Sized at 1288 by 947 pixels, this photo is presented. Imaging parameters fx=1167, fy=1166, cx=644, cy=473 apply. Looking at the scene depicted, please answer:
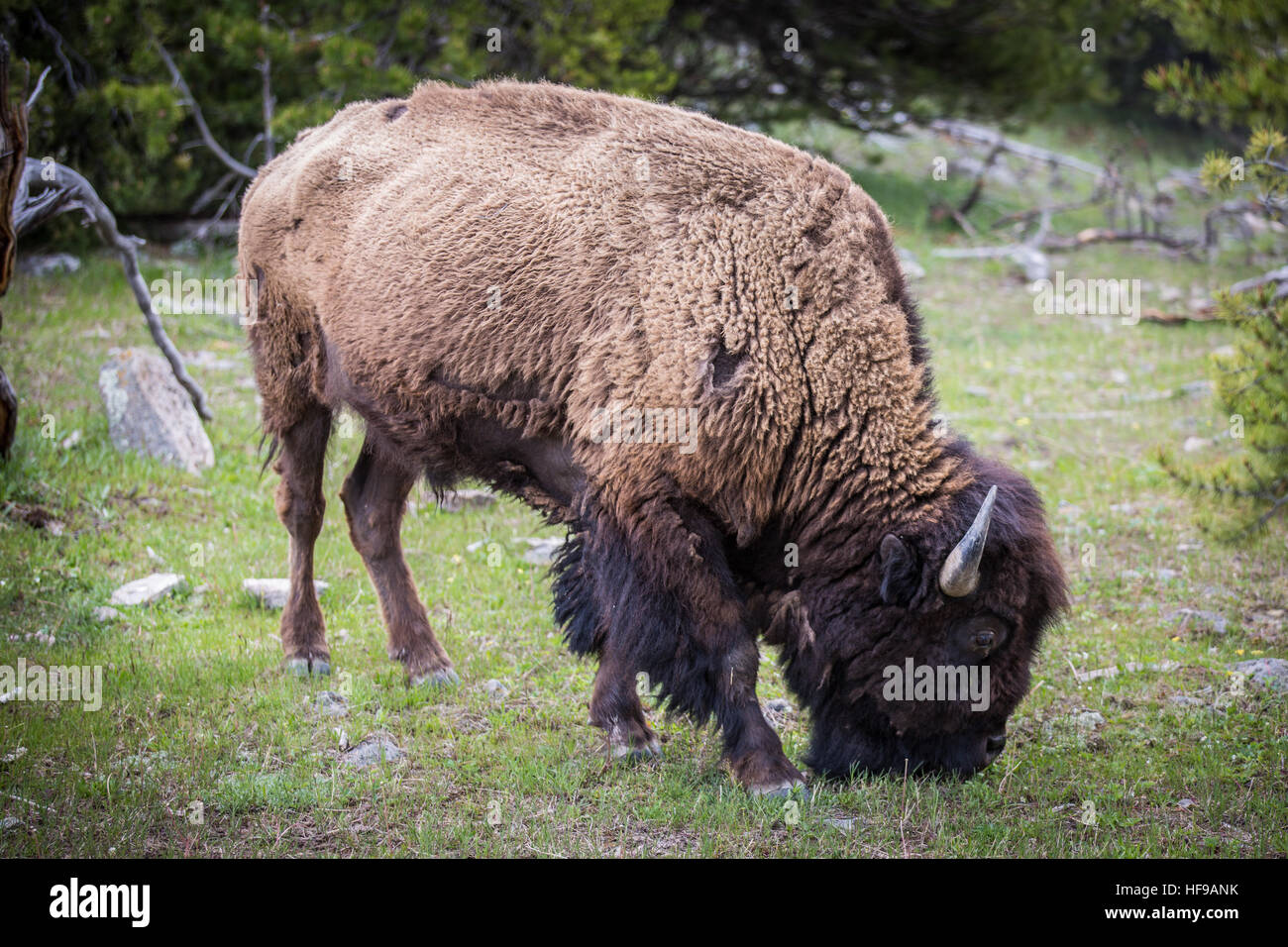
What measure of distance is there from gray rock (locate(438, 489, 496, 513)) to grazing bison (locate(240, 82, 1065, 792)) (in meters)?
2.91

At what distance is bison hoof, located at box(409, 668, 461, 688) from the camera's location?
5.86m

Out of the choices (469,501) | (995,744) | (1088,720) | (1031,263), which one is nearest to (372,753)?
(995,744)

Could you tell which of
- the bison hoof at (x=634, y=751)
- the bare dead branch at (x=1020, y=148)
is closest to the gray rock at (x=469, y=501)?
the bison hoof at (x=634, y=751)

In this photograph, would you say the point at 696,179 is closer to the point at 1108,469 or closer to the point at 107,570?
the point at 107,570

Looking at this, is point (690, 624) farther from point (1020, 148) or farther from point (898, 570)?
point (1020, 148)

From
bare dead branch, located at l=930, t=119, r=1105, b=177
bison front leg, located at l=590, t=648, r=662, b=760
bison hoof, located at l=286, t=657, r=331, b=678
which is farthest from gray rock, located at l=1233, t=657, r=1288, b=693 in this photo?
bare dead branch, located at l=930, t=119, r=1105, b=177

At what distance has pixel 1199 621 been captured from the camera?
21.5 feet

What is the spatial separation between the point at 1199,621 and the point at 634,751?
3.50m

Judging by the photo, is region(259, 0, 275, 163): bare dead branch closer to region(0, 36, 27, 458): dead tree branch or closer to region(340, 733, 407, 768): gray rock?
region(0, 36, 27, 458): dead tree branch

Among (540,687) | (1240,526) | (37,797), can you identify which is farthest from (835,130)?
(37,797)

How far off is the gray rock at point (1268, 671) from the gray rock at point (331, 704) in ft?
14.7

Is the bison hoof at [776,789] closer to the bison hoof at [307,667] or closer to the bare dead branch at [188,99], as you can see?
the bison hoof at [307,667]

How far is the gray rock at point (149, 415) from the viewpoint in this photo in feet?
27.6

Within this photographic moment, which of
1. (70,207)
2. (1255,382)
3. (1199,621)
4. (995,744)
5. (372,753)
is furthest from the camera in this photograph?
(70,207)
